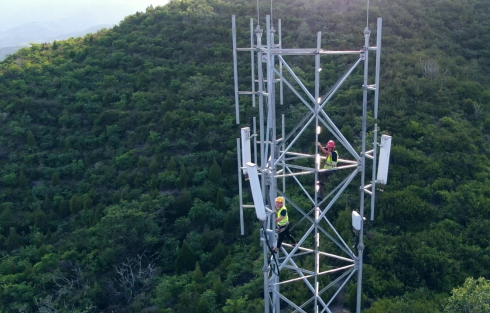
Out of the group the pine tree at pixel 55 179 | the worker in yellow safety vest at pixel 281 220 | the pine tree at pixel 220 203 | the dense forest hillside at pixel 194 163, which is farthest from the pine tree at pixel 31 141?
the worker in yellow safety vest at pixel 281 220

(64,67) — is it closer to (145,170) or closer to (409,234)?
(145,170)

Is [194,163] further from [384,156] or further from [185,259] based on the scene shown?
[384,156]

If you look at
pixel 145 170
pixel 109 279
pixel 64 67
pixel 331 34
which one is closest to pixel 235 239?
pixel 109 279

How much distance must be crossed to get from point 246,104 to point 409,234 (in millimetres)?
9912

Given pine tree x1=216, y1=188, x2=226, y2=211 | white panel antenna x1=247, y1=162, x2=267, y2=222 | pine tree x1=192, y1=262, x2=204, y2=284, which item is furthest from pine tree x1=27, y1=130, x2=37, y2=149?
white panel antenna x1=247, y1=162, x2=267, y2=222

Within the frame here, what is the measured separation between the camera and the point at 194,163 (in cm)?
1717

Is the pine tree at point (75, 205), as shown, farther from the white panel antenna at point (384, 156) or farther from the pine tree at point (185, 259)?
the white panel antenna at point (384, 156)

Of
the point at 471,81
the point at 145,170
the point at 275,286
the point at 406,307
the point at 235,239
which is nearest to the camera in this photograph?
the point at 275,286

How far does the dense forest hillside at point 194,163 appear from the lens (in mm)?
11477

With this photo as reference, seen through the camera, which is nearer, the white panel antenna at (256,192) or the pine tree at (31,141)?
the white panel antenna at (256,192)

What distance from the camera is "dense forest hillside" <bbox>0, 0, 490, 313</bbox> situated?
11477 millimetres

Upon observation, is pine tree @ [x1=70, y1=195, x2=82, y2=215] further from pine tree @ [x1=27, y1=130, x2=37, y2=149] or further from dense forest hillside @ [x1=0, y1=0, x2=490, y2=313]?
pine tree @ [x1=27, y1=130, x2=37, y2=149]

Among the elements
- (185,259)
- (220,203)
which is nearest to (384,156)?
(185,259)

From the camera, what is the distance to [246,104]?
1914 centimetres
